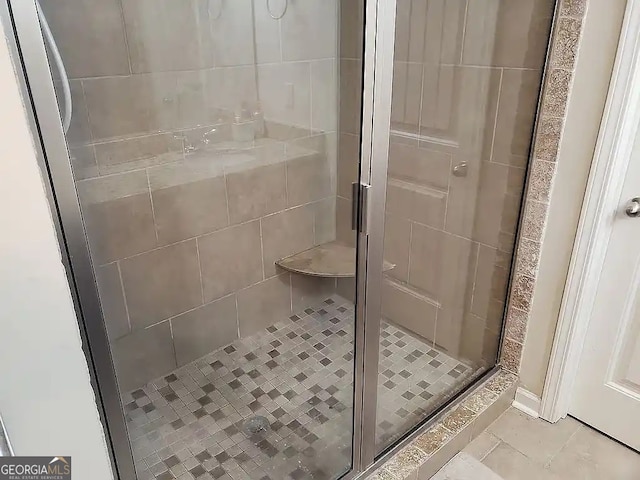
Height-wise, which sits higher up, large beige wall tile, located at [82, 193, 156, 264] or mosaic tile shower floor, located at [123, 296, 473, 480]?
large beige wall tile, located at [82, 193, 156, 264]

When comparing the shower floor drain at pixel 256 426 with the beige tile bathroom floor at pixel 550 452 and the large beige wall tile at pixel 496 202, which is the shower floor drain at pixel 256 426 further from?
the large beige wall tile at pixel 496 202

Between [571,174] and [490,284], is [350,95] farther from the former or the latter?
[490,284]

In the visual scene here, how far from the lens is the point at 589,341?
68.1 inches

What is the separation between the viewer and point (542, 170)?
1631 millimetres

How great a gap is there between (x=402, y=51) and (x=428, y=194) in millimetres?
557

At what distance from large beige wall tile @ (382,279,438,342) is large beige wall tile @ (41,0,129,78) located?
111 centimetres

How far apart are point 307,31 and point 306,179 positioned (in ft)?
2.00

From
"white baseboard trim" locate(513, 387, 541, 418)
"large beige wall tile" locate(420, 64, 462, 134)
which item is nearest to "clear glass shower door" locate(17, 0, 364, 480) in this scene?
"large beige wall tile" locate(420, 64, 462, 134)

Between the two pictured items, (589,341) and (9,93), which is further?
(589,341)

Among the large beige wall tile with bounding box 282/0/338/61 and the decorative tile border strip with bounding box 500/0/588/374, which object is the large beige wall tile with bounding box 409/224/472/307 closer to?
the decorative tile border strip with bounding box 500/0/588/374

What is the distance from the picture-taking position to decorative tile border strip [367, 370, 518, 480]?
156 centimetres

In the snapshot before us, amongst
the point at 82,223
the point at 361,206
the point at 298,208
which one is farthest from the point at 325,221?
the point at 82,223

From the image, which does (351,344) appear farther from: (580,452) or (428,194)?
(580,452)

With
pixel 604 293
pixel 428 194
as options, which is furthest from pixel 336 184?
pixel 604 293
